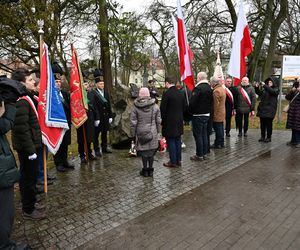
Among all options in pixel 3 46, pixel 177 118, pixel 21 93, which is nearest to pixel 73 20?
pixel 3 46

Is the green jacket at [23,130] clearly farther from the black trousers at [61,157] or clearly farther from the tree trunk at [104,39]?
the tree trunk at [104,39]

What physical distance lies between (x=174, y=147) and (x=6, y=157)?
12.8 ft

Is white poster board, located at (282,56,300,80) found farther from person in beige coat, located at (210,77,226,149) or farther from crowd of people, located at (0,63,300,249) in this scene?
person in beige coat, located at (210,77,226,149)

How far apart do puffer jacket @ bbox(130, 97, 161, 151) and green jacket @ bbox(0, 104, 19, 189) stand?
2.78 meters

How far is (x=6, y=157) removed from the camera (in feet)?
9.88

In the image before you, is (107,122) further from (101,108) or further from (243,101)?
(243,101)

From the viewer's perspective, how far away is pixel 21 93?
3.06m

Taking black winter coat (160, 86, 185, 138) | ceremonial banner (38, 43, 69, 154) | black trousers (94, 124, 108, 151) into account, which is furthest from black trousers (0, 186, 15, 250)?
black trousers (94, 124, 108, 151)

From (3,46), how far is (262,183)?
12.2m

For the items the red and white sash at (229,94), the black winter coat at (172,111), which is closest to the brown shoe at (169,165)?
the black winter coat at (172,111)

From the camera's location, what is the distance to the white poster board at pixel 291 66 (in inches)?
431

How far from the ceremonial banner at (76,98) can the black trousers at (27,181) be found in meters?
2.22

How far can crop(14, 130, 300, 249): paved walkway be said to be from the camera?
3.56 metres

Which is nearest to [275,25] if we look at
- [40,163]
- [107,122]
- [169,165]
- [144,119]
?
[107,122]
